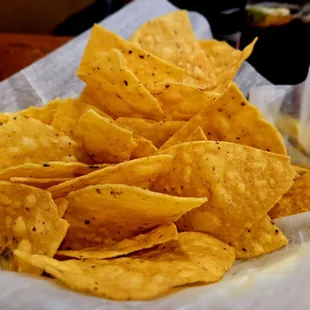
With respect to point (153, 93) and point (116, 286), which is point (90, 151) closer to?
point (153, 93)

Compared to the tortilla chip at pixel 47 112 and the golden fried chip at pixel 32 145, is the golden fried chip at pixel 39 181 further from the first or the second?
the tortilla chip at pixel 47 112

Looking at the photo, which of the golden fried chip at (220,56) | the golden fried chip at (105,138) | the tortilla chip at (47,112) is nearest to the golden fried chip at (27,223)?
the golden fried chip at (105,138)

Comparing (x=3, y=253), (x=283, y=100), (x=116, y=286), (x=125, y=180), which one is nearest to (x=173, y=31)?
(x=283, y=100)

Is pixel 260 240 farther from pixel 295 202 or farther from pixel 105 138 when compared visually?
pixel 105 138

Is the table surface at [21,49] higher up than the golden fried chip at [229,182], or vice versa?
the golden fried chip at [229,182]

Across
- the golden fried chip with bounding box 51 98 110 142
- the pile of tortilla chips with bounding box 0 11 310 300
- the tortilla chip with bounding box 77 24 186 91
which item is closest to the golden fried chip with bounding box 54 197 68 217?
the pile of tortilla chips with bounding box 0 11 310 300

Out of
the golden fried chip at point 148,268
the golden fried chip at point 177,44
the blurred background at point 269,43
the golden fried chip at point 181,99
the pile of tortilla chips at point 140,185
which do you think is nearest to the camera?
the golden fried chip at point 148,268
